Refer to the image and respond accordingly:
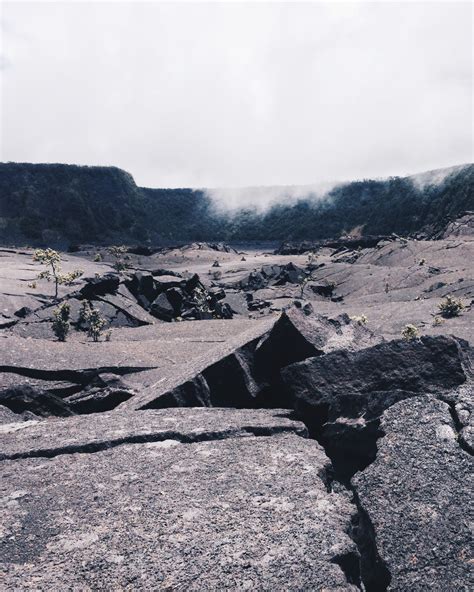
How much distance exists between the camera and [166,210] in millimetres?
97688

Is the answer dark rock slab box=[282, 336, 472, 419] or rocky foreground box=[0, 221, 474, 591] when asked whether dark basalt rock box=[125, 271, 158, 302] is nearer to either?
rocky foreground box=[0, 221, 474, 591]

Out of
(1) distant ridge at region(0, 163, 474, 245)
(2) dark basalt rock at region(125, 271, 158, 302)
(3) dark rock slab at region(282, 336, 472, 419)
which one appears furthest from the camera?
(1) distant ridge at region(0, 163, 474, 245)

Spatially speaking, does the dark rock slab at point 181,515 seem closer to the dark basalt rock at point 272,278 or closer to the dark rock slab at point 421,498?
the dark rock slab at point 421,498

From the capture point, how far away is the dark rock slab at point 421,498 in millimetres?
2752

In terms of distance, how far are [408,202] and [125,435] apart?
71868mm

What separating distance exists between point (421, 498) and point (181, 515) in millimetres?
1396

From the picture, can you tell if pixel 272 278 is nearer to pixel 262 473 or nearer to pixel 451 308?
pixel 451 308

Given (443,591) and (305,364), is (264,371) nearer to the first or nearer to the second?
(305,364)

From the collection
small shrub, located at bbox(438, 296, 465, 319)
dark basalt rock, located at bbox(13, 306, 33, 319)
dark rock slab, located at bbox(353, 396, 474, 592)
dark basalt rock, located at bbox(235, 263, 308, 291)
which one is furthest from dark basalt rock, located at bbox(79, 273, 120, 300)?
dark rock slab, located at bbox(353, 396, 474, 592)

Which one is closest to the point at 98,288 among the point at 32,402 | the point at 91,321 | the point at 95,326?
the point at 91,321

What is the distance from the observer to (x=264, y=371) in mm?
6012

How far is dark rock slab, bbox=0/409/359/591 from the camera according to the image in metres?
2.76

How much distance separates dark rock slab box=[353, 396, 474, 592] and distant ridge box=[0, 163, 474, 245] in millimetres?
66073

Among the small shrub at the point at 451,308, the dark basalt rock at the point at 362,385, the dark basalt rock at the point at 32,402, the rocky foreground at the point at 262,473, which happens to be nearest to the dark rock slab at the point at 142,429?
the rocky foreground at the point at 262,473
